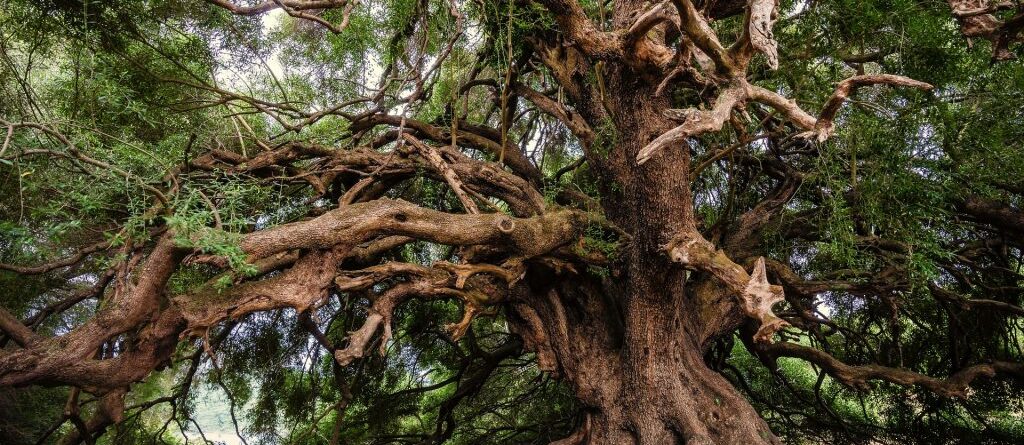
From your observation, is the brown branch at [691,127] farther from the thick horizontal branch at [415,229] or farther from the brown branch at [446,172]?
the brown branch at [446,172]

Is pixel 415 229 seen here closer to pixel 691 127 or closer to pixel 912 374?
pixel 691 127

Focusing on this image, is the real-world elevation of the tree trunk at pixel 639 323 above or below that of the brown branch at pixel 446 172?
below

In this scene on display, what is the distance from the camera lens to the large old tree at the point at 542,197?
310 cm

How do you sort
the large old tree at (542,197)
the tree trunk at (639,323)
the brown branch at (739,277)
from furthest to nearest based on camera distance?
the tree trunk at (639,323)
the large old tree at (542,197)
the brown branch at (739,277)

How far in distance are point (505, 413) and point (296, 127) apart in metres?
4.76

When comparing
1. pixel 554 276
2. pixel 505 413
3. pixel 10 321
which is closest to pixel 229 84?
pixel 10 321

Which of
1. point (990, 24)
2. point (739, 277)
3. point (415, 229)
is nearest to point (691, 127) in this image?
point (739, 277)

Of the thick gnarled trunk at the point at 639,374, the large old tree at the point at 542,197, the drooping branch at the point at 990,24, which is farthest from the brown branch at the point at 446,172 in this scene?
the drooping branch at the point at 990,24

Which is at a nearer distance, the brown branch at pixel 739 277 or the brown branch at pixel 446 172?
the brown branch at pixel 739 277

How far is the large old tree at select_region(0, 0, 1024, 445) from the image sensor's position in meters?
3.10

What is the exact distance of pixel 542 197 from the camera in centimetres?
470

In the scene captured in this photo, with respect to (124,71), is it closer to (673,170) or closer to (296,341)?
(296,341)

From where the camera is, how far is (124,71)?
393cm

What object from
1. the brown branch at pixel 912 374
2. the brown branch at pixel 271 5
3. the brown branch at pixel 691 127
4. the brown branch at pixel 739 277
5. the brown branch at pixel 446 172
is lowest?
the brown branch at pixel 912 374
